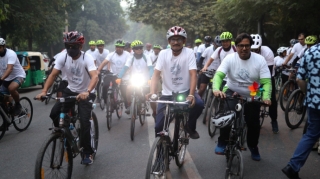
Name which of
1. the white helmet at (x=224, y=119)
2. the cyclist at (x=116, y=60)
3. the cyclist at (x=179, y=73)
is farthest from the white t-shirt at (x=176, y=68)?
the cyclist at (x=116, y=60)

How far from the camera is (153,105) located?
6.54 metres

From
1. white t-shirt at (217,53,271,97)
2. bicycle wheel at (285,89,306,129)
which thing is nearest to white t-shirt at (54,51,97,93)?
white t-shirt at (217,53,271,97)

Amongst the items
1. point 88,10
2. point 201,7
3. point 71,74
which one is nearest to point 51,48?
point 88,10

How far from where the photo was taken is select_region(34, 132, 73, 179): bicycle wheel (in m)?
3.93

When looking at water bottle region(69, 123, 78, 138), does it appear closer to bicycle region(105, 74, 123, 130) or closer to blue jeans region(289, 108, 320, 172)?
blue jeans region(289, 108, 320, 172)

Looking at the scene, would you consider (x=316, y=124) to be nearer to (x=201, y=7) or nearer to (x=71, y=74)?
(x=71, y=74)

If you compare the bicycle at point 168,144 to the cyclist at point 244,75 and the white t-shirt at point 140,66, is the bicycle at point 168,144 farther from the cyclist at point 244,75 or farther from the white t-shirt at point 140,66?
the white t-shirt at point 140,66

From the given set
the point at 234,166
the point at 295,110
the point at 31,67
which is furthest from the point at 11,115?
the point at 31,67

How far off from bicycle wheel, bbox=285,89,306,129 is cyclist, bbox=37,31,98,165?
420cm

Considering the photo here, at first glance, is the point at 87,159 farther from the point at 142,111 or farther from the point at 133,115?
the point at 142,111

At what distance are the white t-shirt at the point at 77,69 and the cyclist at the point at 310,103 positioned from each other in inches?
110

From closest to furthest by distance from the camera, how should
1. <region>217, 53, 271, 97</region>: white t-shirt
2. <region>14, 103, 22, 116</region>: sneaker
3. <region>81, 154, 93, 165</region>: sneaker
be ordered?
1. <region>217, 53, 271, 97</region>: white t-shirt
2. <region>81, 154, 93, 165</region>: sneaker
3. <region>14, 103, 22, 116</region>: sneaker

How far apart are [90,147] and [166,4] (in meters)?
27.9

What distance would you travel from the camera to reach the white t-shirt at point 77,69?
521 centimetres
